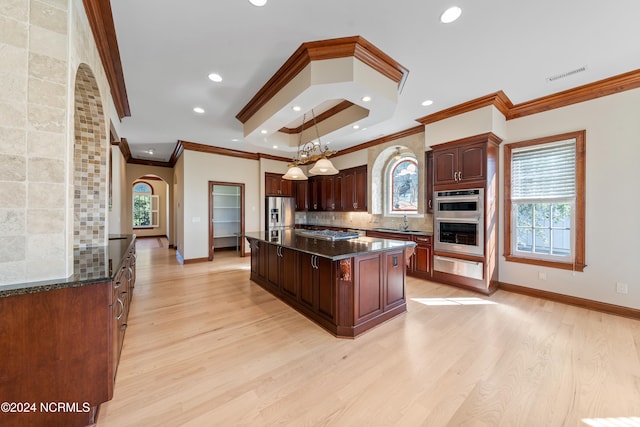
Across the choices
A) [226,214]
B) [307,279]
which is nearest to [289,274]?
[307,279]

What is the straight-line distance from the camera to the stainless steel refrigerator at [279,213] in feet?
23.4

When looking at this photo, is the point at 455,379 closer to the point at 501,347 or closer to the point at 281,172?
the point at 501,347


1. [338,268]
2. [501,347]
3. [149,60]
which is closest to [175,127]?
[149,60]

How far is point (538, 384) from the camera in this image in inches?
72.0

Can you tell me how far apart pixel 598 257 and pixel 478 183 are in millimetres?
1685

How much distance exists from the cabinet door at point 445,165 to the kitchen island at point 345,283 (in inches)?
71.2

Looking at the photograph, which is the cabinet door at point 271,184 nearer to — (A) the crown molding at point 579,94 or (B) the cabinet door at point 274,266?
(B) the cabinet door at point 274,266

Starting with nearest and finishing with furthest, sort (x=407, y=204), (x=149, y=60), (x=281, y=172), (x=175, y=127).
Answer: (x=149, y=60)
(x=175, y=127)
(x=407, y=204)
(x=281, y=172)

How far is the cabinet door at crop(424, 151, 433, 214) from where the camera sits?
458 centimetres

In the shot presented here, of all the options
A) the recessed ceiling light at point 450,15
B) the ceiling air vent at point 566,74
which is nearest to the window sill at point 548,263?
the ceiling air vent at point 566,74

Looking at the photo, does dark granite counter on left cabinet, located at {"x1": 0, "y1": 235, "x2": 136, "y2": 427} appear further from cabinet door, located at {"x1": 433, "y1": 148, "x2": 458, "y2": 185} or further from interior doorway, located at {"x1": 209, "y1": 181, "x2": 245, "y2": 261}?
interior doorway, located at {"x1": 209, "y1": 181, "x2": 245, "y2": 261}

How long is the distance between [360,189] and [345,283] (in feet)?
12.8

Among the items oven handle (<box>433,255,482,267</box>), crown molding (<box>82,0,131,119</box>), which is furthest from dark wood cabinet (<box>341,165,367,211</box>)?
crown molding (<box>82,0,131,119</box>)

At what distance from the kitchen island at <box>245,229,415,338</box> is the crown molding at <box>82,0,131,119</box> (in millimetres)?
2630
